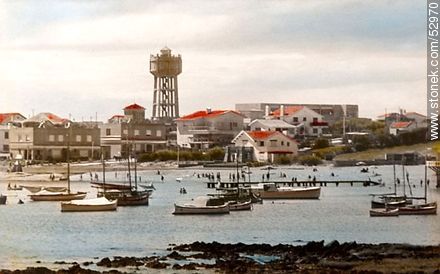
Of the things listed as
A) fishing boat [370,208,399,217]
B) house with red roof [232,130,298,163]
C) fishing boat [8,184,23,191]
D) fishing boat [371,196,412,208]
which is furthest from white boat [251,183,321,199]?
house with red roof [232,130,298,163]

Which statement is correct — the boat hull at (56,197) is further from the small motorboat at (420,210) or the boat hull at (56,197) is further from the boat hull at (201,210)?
the small motorboat at (420,210)

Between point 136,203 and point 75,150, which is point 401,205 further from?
point 75,150

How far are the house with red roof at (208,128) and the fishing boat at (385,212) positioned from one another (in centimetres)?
6189

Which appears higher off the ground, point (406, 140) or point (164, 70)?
point (164, 70)

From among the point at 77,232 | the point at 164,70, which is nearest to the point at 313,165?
the point at 164,70

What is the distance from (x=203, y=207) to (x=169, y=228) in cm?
516

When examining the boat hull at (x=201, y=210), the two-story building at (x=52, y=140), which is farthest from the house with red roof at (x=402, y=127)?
the boat hull at (x=201, y=210)

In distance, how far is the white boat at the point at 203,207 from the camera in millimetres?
43188

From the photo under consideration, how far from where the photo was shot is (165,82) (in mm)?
123812

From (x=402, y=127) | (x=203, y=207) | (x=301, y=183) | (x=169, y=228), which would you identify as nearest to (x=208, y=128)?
(x=402, y=127)

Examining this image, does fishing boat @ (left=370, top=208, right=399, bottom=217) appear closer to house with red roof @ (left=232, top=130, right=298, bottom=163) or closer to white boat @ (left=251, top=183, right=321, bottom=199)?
white boat @ (left=251, top=183, right=321, bottom=199)

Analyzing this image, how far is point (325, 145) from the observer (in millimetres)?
106438

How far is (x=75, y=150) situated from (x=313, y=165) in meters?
20.7

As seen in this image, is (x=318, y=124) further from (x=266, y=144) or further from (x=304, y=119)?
(x=266, y=144)
